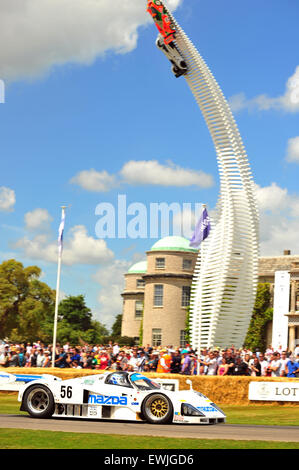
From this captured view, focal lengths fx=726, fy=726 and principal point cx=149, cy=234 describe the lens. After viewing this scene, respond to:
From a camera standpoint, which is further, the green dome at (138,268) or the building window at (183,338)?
the green dome at (138,268)

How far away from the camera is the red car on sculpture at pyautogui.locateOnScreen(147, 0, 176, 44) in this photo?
37500 mm

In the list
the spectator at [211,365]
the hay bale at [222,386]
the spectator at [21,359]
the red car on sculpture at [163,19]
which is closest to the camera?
the hay bale at [222,386]

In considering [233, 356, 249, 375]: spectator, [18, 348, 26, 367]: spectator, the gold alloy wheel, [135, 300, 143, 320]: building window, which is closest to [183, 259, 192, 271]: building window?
[135, 300, 143, 320]: building window

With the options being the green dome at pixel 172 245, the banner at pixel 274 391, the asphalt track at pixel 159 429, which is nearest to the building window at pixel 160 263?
the green dome at pixel 172 245

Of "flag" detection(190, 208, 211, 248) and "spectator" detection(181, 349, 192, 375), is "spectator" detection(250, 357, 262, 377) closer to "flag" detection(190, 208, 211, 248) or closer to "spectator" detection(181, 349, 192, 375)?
"spectator" detection(181, 349, 192, 375)

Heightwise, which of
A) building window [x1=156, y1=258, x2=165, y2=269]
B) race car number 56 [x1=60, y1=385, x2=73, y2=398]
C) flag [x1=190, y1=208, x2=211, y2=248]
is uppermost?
building window [x1=156, y1=258, x2=165, y2=269]

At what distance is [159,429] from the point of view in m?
15.2

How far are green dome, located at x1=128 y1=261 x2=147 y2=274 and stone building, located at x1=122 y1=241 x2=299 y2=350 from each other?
952 centimetres

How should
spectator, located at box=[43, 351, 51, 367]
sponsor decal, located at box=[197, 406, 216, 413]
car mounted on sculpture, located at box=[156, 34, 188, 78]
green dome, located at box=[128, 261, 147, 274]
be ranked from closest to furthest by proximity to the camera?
1. sponsor decal, located at box=[197, 406, 216, 413]
2. spectator, located at box=[43, 351, 51, 367]
3. car mounted on sculpture, located at box=[156, 34, 188, 78]
4. green dome, located at box=[128, 261, 147, 274]

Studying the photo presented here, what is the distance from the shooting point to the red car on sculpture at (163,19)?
3750 centimetres

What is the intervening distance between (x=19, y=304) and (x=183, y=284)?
20911 mm

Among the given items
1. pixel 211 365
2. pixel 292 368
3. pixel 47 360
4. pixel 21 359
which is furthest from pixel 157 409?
pixel 21 359

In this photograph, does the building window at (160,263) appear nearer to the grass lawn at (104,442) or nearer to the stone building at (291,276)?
the stone building at (291,276)

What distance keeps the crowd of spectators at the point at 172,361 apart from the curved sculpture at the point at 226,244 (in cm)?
509
